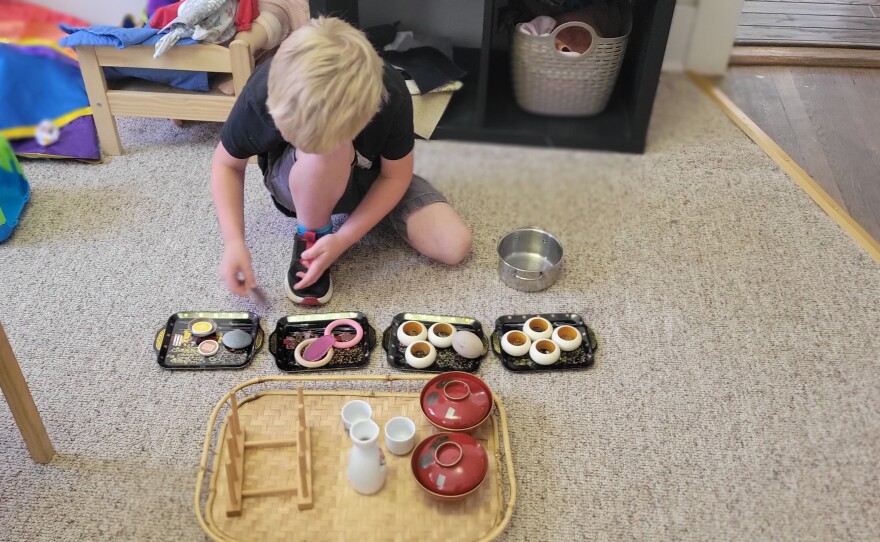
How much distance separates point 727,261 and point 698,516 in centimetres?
56

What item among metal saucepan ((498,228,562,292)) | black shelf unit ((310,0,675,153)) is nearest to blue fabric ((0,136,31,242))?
black shelf unit ((310,0,675,153))

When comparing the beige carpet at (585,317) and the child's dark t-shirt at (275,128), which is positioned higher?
the child's dark t-shirt at (275,128)

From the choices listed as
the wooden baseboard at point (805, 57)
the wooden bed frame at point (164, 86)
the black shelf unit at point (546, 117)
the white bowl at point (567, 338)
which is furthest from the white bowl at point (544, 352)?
the wooden baseboard at point (805, 57)

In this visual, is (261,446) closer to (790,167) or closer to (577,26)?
(577,26)

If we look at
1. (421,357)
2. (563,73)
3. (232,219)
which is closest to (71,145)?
(232,219)

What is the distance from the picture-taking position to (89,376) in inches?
44.9

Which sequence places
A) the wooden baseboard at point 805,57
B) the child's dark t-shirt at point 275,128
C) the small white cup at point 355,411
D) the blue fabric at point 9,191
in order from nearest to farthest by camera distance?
the small white cup at point 355,411, the child's dark t-shirt at point 275,128, the blue fabric at point 9,191, the wooden baseboard at point 805,57

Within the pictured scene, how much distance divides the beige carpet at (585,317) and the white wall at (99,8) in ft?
0.97

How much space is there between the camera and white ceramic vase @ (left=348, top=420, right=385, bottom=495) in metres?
0.94

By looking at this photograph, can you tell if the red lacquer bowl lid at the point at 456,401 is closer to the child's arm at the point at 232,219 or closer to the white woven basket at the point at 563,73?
the child's arm at the point at 232,219

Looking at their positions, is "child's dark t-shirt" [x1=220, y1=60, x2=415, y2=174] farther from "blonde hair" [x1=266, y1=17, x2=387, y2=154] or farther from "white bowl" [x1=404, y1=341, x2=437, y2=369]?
"white bowl" [x1=404, y1=341, x2=437, y2=369]

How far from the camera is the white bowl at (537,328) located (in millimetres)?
1201

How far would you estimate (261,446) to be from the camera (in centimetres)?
102

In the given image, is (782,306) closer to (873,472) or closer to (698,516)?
(873,472)
